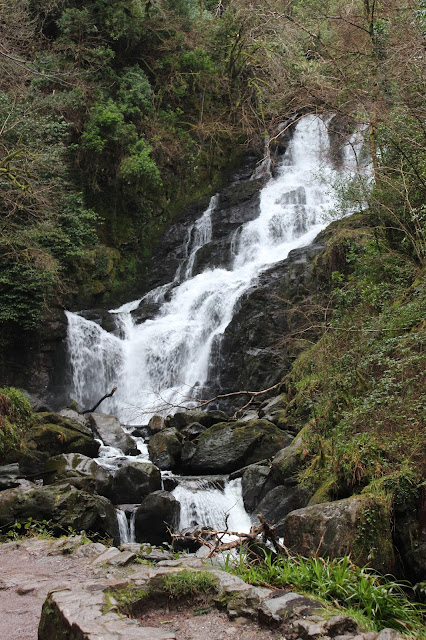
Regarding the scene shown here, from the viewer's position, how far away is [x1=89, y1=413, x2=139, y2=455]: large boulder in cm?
1109

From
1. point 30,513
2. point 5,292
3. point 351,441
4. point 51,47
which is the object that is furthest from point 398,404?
point 51,47

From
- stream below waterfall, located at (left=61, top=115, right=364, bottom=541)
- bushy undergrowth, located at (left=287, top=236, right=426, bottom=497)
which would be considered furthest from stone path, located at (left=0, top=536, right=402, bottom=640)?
stream below waterfall, located at (left=61, top=115, right=364, bottom=541)

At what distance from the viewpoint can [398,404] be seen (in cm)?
567

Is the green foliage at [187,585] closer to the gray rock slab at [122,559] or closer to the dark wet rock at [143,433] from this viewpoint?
the gray rock slab at [122,559]

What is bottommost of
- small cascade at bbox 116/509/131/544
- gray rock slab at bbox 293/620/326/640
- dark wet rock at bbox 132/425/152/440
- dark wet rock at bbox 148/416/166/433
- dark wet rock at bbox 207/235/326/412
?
small cascade at bbox 116/509/131/544

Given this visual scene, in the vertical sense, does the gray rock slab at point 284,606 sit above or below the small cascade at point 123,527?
above

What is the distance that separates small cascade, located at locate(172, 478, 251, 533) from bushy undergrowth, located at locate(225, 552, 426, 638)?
4.36 m

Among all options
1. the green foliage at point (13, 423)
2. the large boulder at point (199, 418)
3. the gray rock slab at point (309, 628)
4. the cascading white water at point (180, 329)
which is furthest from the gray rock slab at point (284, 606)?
the cascading white water at point (180, 329)

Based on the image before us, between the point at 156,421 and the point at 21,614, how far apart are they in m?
8.64

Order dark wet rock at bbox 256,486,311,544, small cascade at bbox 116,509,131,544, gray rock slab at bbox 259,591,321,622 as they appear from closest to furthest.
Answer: gray rock slab at bbox 259,591,321,622 < dark wet rock at bbox 256,486,311,544 < small cascade at bbox 116,509,131,544

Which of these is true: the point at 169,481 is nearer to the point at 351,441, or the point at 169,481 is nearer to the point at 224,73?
the point at 351,441

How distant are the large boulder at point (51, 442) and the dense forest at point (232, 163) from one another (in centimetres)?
401

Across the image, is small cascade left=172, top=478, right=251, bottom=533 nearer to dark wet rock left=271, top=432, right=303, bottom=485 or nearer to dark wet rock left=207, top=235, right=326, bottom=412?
dark wet rock left=271, top=432, right=303, bottom=485

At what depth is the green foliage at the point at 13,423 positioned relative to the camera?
8758 millimetres
